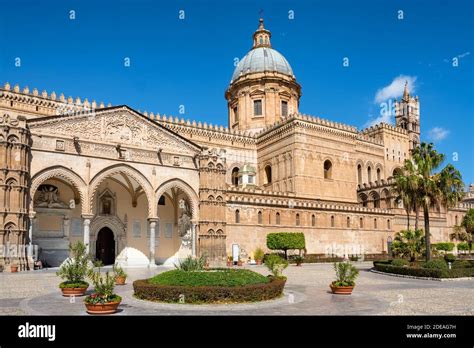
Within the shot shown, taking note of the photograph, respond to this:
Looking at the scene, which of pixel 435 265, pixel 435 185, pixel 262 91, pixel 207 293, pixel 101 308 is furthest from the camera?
pixel 262 91

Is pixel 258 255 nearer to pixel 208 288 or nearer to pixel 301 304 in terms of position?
pixel 301 304

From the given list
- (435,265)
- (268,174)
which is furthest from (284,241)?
(268,174)

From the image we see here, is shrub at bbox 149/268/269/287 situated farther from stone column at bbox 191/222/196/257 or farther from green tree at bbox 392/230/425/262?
stone column at bbox 191/222/196/257

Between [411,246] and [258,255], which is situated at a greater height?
[411,246]

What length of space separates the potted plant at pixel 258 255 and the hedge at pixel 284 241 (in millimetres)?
874

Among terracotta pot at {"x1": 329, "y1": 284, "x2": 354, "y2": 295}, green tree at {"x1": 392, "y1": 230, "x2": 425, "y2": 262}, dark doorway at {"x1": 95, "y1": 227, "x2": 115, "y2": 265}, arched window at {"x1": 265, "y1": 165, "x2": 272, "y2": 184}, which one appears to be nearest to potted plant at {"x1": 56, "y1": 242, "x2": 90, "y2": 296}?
terracotta pot at {"x1": 329, "y1": 284, "x2": 354, "y2": 295}

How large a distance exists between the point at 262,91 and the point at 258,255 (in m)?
25.7

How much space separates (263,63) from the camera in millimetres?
58281

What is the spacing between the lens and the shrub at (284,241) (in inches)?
1496

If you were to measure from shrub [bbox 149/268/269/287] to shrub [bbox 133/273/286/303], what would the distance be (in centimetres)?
39

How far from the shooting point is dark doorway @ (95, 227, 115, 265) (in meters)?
34.9
